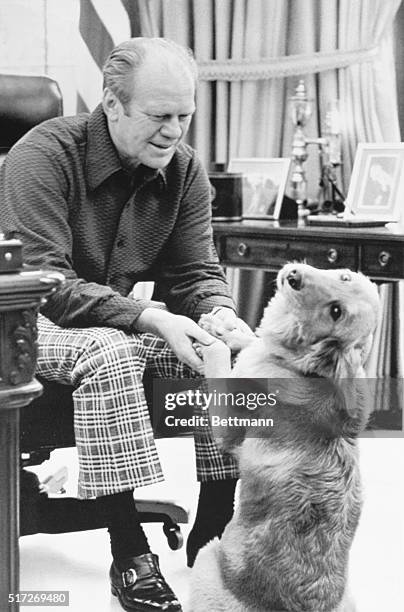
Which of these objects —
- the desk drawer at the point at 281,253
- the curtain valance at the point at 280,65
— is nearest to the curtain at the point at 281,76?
the curtain valance at the point at 280,65

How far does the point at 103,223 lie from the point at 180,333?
35 cm

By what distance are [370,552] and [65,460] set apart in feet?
3.45

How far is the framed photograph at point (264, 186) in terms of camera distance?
3320mm

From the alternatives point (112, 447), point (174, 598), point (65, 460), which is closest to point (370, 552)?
point (174, 598)

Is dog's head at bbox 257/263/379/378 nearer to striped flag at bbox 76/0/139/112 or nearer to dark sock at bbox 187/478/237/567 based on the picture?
dark sock at bbox 187/478/237/567

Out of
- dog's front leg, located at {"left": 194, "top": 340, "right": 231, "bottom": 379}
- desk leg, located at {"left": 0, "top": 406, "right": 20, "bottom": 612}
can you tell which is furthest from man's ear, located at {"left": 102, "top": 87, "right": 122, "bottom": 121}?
desk leg, located at {"left": 0, "top": 406, "right": 20, "bottom": 612}

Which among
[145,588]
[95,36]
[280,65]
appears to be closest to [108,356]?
[145,588]

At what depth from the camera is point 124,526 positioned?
1956 mm

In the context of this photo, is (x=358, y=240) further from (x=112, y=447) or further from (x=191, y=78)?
(x=112, y=447)

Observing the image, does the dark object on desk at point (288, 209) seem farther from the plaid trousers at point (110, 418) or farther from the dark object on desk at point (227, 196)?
the plaid trousers at point (110, 418)

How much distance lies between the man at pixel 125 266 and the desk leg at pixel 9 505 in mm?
424

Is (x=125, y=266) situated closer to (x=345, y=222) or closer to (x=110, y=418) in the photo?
(x=110, y=418)

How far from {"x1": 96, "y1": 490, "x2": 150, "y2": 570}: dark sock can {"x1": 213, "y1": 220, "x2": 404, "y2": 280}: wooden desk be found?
3.83 ft

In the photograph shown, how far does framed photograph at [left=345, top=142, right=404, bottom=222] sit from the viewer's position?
10.1 ft
